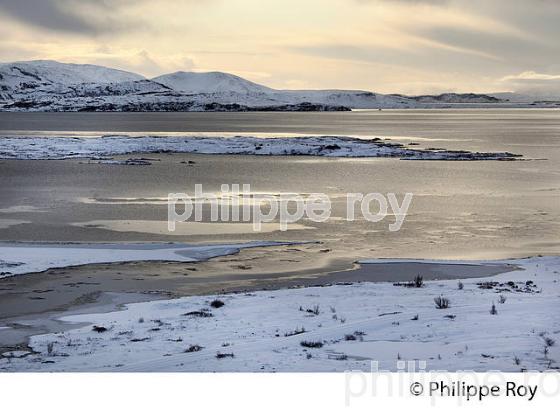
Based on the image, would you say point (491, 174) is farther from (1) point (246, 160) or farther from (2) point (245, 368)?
(2) point (245, 368)

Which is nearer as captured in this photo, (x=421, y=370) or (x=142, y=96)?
(x=421, y=370)

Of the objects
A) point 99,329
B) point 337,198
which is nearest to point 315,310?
point 99,329

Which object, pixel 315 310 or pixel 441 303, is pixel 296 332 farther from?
pixel 441 303

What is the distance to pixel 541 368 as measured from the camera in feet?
19.7

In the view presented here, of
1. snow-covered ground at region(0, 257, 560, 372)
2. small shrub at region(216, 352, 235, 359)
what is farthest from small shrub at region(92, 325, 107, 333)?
small shrub at region(216, 352, 235, 359)

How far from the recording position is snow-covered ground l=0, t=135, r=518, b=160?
39500mm

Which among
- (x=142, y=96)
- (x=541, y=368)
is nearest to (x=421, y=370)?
(x=541, y=368)

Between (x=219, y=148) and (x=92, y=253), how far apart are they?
99.1ft

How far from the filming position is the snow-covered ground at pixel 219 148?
39500 mm

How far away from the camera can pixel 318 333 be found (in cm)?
752

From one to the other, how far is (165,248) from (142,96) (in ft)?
588

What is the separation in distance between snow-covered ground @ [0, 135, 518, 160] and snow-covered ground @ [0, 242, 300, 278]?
24794 millimetres

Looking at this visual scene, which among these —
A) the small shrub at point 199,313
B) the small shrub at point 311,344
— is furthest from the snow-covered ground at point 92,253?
the small shrub at point 311,344
